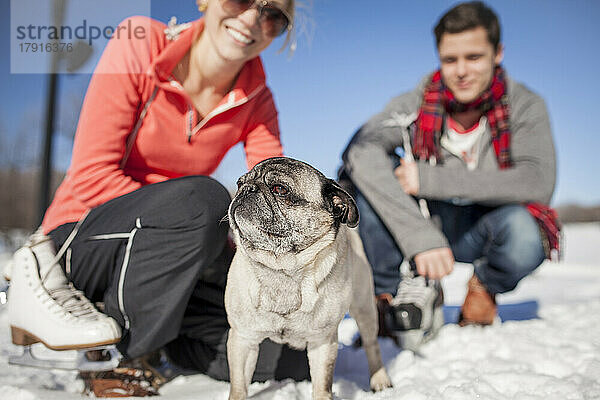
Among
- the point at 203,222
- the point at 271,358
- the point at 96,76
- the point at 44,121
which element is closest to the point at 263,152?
the point at 203,222

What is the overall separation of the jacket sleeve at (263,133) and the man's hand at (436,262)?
115cm

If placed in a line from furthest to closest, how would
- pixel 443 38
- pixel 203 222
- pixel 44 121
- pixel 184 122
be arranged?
pixel 44 121, pixel 443 38, pixel 184 122, pixel 203 222

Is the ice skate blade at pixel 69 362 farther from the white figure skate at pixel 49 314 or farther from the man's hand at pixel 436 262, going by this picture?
the man's hand at pixel 436 262

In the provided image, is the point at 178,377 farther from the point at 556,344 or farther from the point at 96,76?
the point at 556,344

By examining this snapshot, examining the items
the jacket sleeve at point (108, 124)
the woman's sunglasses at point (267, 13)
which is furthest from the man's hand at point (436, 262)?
the jacket sleeve at point (108, 124)

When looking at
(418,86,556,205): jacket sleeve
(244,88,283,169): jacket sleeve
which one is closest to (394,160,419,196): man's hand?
(418,86,556,205): jacket sleeve

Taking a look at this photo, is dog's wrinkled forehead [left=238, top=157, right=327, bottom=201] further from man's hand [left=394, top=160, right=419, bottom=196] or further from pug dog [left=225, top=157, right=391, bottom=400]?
man's hand [left=394, top=160, right=419, bottom=196]

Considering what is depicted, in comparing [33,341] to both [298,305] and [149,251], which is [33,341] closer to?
[149,251]

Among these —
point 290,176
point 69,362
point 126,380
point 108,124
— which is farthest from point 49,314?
point 290,176

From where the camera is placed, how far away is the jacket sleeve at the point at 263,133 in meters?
2.43

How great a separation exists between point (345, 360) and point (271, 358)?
2.02 feet

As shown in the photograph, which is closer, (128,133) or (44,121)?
(128,133)

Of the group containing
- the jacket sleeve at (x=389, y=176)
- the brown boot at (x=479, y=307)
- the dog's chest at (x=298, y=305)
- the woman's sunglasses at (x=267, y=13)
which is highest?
the woman's sunglasses at (x=267, y=13)

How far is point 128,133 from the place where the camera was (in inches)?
86.2
